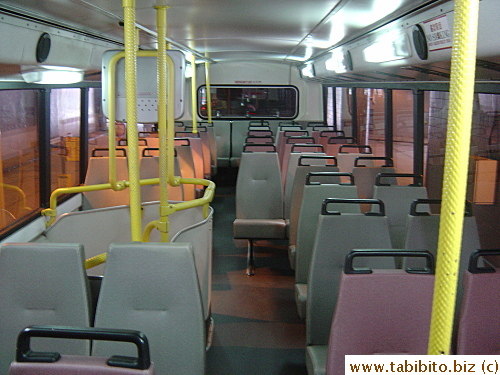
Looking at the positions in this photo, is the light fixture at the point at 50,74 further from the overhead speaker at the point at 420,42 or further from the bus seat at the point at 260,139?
the bus seat at the point at 260,139

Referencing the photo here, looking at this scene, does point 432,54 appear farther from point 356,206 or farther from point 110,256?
point 110,256

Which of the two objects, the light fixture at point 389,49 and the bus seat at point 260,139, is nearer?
the light fixture at point 389,49

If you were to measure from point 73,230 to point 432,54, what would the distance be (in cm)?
247

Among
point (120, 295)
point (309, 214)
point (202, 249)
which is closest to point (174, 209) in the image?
point (202, 249)

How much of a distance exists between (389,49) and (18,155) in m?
3.38

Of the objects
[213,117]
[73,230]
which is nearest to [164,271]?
[73,230]

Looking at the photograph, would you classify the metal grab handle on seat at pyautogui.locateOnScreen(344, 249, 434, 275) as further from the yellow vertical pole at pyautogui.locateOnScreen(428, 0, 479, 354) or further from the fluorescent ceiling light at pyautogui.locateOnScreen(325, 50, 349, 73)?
the fluorescent ceiling light at pyautogui.locateOnScreen(325, 50, 349, 73)

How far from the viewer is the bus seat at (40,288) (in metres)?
2.28

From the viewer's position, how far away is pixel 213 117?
12.5 metres

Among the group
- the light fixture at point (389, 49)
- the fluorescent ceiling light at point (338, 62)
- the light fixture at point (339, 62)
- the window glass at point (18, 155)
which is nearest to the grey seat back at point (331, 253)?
the light fixture at point (389, 49)

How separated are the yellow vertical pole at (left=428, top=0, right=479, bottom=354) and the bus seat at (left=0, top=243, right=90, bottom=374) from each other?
5.28 feet

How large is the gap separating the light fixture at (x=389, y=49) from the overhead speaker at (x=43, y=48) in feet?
8.09

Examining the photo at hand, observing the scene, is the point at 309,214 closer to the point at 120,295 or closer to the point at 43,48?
the point at 120,295

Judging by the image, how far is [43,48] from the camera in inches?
150
